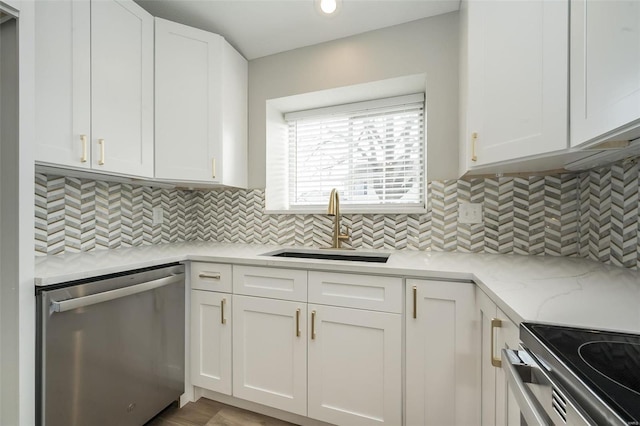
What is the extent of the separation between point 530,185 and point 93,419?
242 cm

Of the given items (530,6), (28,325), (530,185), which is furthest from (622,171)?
(28,325)

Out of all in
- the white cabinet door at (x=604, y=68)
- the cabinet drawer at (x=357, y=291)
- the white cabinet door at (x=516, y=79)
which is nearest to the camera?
the white cabinet door at (x=604, y=68)

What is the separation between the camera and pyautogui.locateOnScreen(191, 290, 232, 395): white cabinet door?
162 centimetres

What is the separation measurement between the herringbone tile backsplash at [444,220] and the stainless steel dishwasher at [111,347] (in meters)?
0.64

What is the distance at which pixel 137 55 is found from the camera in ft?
5.36

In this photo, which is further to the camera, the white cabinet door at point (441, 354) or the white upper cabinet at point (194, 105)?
the white upper cabinet at point (194, 105)

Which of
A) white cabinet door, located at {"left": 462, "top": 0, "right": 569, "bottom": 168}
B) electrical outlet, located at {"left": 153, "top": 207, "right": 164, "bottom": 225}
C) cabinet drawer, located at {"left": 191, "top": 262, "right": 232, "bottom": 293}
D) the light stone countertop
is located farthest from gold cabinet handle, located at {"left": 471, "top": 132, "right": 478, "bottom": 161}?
electrical outlet, located at {"left": 153, "top": 207, "right": 164, "bottom": 225}

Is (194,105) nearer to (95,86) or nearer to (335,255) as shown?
(95,86)

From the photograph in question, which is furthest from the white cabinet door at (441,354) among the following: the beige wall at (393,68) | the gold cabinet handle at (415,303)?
the beige wall at (393,68)

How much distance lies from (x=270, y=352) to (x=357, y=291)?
1.98ft

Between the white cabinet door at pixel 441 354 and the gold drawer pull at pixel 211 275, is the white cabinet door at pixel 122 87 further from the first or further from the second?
the white cabinet door at pixel 441 354

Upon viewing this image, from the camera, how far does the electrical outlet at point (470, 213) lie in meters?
1.72

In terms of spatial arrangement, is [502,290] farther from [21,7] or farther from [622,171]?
[21,7]

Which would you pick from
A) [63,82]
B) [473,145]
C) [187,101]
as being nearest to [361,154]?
[473,145]
